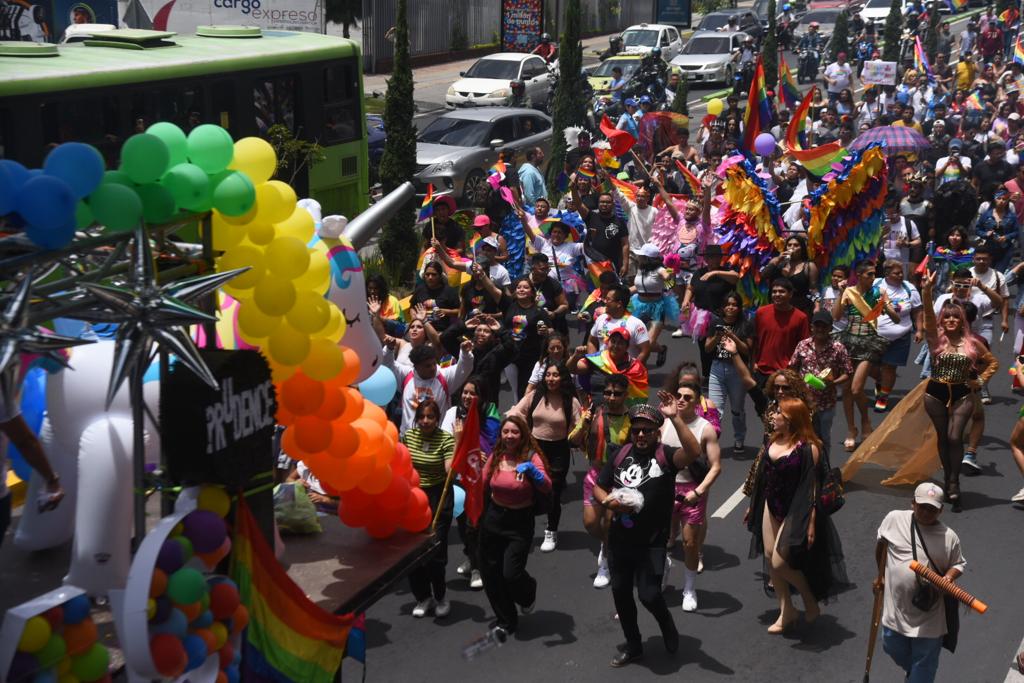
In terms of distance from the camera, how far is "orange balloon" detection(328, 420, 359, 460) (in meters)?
6.11

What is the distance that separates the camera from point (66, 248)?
4562mm

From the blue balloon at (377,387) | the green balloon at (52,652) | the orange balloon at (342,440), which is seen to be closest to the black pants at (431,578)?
the blue balloon at (377,387)

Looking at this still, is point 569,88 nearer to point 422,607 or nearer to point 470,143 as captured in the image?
point 470,143

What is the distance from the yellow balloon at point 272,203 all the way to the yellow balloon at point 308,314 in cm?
32

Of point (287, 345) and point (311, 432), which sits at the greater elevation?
point (287, 345)

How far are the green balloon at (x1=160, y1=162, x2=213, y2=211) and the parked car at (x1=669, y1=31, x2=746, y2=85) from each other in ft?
116

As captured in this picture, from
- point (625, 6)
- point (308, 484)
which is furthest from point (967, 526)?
point (625, 6)

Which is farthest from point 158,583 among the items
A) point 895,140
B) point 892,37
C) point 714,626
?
point 892,37

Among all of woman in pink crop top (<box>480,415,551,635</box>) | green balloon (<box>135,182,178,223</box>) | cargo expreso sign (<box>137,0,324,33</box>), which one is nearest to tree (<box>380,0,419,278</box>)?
cargo expreso sign (<box>137,0,324,33</box>)

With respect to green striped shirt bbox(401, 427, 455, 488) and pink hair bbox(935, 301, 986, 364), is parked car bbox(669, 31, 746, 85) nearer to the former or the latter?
pink hair bbox(935, 301, 986, 364)

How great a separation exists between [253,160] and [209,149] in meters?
0.37

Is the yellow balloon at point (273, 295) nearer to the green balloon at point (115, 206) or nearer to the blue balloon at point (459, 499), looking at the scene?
the green balloon at point (115, 206)

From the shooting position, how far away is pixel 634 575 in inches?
345

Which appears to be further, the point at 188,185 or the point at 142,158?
the point at 188,185
